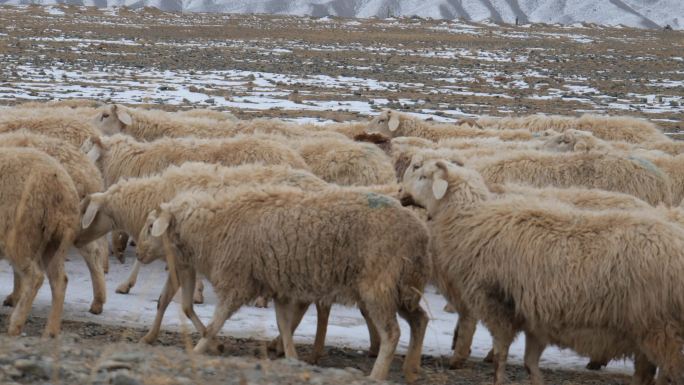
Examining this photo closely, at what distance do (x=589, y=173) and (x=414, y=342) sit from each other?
418 cm

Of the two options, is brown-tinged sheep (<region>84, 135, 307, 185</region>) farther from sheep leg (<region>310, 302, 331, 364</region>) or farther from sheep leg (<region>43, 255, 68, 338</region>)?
sheep leg (<region>310, 302, 331, 364</region>)

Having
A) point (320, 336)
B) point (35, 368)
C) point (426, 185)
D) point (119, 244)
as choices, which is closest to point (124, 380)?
point (35, 368)

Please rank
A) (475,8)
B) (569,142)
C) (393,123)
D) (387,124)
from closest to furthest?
(569,142) → (393,123) → (387,124) → (475,8)

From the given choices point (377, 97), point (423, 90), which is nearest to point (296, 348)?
point (377, 97)

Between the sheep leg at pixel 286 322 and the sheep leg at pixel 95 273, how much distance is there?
2055 millimetres

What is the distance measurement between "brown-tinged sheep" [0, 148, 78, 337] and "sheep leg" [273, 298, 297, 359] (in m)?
1.77

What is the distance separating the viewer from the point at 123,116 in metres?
13.6

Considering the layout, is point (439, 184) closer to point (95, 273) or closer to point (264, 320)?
point (264, 320)

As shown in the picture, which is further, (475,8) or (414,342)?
(475,8)

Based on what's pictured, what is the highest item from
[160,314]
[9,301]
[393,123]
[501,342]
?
[393,123]

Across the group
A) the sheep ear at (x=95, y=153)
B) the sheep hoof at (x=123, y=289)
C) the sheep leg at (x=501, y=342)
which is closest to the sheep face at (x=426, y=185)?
the sheep leg at (x=501, y=342)

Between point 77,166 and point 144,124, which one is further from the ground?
point 77,166

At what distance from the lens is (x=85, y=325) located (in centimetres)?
900

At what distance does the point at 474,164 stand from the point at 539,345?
377cm
